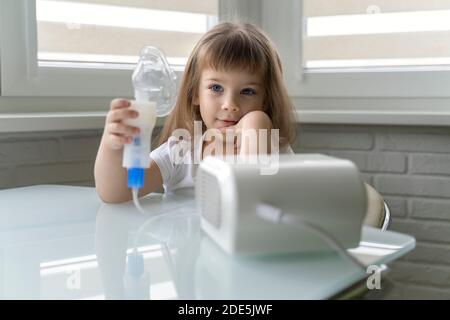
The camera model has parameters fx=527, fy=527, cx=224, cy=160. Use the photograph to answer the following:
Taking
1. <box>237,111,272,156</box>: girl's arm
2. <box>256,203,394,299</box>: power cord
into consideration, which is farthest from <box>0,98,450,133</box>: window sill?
<box>256,203,394,299</box>: power cord

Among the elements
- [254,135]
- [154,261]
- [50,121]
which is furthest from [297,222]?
[50,121]

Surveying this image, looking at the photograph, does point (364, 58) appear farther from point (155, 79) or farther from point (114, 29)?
point (155, 79)

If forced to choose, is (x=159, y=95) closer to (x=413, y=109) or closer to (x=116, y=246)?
(x=116, y=246)

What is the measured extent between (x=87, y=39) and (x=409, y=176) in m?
1.00

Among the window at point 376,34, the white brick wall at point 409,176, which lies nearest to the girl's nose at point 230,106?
the white brick wall at point 409,176

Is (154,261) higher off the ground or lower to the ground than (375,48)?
lower

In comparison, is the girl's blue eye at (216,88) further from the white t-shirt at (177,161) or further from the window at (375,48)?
the window at (375,48)

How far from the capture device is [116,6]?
4.93 ft

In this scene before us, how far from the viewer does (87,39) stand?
58.0 inches

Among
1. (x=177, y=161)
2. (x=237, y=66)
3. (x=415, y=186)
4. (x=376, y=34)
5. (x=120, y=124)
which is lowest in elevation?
(x=415, y=186)

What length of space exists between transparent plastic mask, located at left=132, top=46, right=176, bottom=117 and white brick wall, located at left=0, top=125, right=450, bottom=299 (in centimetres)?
49

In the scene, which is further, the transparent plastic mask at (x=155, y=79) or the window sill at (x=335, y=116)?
the window sill at (x=335, y=116)

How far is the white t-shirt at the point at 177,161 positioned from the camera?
3.78 feet

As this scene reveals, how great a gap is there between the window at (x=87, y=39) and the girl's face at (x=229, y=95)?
43cm
